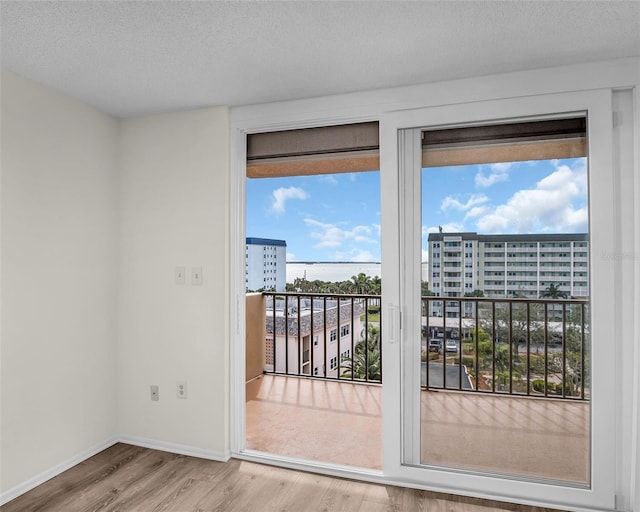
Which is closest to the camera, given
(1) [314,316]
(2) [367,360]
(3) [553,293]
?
(3) [553,293]

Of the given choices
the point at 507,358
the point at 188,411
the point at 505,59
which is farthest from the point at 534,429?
the point at 188,411

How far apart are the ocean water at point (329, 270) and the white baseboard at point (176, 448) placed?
1827 millimetres

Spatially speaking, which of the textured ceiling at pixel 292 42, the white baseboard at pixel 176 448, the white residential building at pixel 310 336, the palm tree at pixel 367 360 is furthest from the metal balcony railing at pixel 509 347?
the white residential building at pixel 310 336

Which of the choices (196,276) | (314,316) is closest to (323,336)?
(314,316)

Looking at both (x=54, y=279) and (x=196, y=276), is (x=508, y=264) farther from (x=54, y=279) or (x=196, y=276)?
(x=54, y=279)

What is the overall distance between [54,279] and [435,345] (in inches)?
94.7

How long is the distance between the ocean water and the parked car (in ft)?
4.91

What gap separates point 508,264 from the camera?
2.50m

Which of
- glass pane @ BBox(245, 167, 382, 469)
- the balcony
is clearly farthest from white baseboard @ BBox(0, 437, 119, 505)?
the balcony

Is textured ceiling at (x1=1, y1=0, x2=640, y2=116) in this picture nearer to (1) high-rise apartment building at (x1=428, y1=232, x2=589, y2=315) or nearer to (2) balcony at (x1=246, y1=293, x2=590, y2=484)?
(1) high-rise apartment building at (x1=428, y1=232, x2=589, y2=315)

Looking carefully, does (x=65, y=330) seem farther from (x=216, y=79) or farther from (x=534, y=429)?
(x=534, y=429)

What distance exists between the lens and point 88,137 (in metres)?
3.01

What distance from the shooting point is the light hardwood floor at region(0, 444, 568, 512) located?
94.3 inches

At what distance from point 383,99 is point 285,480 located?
7.96 ft
